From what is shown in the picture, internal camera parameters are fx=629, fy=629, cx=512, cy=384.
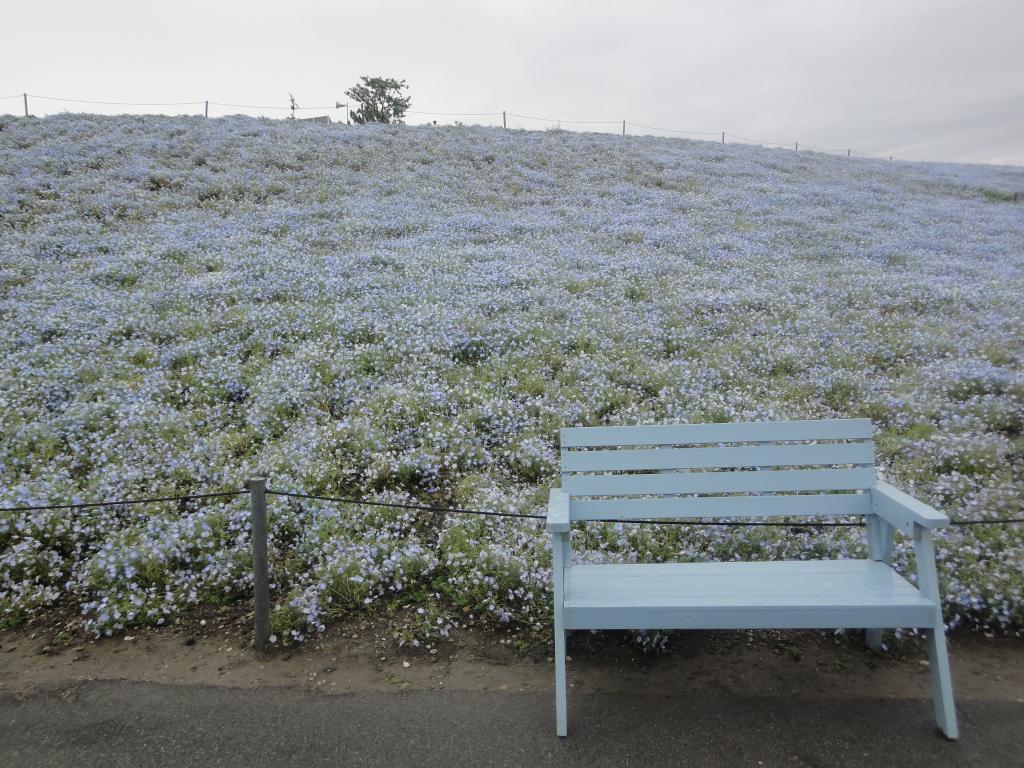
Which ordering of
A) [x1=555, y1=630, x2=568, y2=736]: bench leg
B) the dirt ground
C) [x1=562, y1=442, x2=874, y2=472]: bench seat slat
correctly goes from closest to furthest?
[x1=555, y1=630, x2=568, y2=736]: bench leg, the dirt ground, [x1=562, y1=442, x2=874, y2=472]: bench seat slat

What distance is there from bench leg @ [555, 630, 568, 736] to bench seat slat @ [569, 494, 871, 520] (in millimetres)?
718

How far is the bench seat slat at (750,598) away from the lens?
2.82 metres

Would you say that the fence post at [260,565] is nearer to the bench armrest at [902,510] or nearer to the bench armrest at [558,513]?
the bench armrest at [558,513]

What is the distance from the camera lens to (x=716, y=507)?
11.4ft

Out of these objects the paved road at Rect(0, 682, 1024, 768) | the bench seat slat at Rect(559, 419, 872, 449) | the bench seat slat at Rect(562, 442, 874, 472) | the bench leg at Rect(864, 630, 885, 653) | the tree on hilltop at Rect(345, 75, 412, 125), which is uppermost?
the tree on hilltop at Rect(345, 75, 412, 125)

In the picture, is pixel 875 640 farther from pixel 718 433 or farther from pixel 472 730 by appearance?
pixel 472 730

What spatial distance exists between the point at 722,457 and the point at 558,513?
1.05 metres

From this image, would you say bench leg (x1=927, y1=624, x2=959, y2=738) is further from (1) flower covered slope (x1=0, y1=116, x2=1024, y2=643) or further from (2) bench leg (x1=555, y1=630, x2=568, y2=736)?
(2) bench leg (x1=555, y1=630, x2=568, y2=736)

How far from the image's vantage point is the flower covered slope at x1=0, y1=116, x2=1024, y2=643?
4.14 m

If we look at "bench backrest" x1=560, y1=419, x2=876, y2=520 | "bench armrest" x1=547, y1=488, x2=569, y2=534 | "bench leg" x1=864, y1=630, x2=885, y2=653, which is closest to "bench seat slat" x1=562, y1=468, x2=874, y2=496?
"bench backrest" x1=560, y1=419, x2=876, y2=520

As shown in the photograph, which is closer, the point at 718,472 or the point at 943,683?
the point at 943,683

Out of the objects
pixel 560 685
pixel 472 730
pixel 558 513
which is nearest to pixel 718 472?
pixel 558 513

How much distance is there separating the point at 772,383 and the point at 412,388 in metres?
3.85

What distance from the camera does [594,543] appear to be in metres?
4.39
